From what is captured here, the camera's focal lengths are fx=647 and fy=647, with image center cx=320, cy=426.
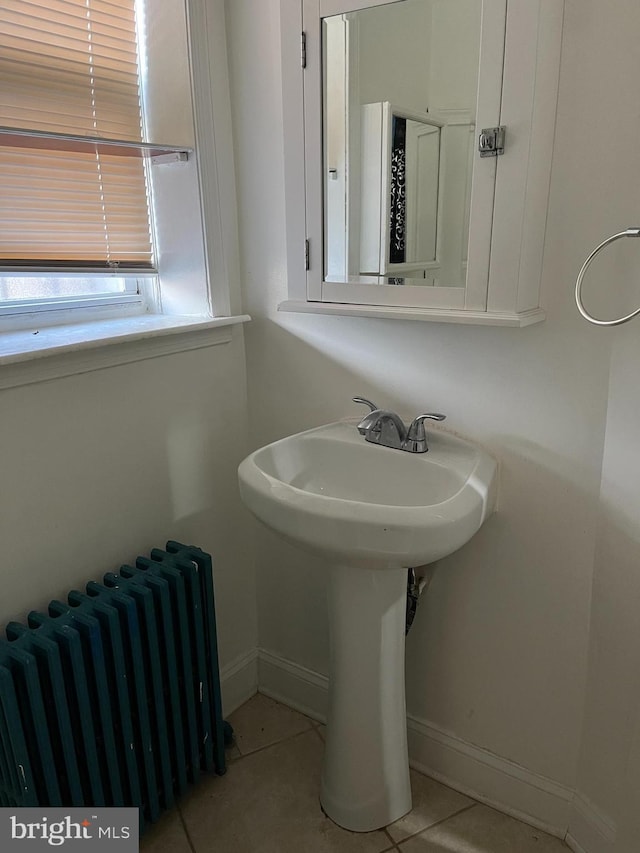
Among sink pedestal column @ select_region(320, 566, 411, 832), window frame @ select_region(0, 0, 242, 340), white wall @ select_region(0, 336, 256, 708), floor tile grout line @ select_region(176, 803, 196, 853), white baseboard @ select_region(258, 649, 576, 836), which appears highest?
window frame @ select_region(0, 0, 242, 340)

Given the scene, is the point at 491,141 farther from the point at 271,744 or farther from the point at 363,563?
the point at 271,744

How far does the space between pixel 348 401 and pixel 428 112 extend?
657 millimetres

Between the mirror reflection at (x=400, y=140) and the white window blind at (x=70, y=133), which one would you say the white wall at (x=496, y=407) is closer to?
the mirror reflection at (x=400, y=140)

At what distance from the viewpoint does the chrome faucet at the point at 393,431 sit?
4.57 feet

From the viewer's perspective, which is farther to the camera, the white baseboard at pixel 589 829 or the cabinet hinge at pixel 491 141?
the white baseboard at pixel 589 829

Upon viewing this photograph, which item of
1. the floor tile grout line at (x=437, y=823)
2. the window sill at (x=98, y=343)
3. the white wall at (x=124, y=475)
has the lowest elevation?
the floor tile grout line at (x=437, y=823)

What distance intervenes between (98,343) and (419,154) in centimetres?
74

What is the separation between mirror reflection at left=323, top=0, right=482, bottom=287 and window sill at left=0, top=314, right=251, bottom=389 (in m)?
0.37

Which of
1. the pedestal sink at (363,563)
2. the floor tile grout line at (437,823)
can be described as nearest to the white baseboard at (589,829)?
the floor tile grout line at (437,823)

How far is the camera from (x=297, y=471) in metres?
1.47

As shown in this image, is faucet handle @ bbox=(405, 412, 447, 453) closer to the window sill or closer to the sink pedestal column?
the sink pedestal column

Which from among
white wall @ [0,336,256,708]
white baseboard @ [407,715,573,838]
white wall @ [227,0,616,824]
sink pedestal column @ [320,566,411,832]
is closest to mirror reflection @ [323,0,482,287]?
white wall @ [227,0,616,824]

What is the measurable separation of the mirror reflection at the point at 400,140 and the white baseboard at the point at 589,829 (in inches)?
45.3

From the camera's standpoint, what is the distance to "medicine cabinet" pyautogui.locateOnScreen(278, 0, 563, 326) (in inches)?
44.4
